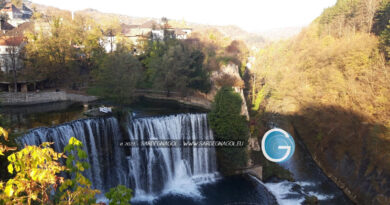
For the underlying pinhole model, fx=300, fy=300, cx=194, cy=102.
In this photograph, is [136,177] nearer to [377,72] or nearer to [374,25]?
[377,72]

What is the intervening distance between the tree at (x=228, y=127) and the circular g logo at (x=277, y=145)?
2.39 metres

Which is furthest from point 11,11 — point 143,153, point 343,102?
point 343,102

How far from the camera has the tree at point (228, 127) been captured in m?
18.7

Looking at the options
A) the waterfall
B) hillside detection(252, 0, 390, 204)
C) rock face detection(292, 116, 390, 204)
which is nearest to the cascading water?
the waterfall

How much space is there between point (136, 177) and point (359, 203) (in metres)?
12.3

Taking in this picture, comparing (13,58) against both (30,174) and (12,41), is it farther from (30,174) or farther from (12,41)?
(30,174)

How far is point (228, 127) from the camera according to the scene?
18.8 meters

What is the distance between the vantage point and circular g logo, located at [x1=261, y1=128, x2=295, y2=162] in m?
20.6

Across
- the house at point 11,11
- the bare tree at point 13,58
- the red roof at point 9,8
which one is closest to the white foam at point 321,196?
the bare tree at point 13,58

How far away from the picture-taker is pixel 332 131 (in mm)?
20203

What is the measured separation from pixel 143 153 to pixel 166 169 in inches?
66.9

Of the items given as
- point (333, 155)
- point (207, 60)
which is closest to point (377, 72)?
point (333, 155)

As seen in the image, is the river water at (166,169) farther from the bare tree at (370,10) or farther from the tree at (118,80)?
the bare tree at (370,10)

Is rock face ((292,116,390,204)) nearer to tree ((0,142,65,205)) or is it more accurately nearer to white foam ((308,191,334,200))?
white foam ((308,191,334,200))
